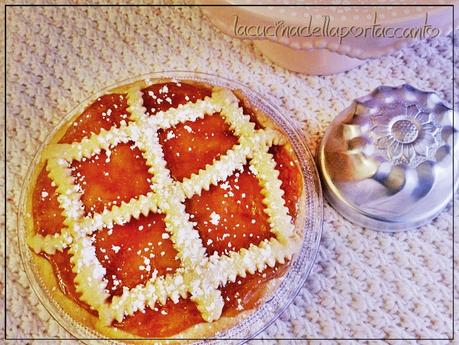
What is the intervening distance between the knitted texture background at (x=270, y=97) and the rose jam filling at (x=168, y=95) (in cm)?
9

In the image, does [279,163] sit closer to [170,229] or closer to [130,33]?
[170,229]

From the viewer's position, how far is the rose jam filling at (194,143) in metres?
0.88

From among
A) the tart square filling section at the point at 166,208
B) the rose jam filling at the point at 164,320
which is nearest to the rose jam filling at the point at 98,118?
the tart square filling section at the point at 166,208

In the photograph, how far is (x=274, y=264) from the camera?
838mm

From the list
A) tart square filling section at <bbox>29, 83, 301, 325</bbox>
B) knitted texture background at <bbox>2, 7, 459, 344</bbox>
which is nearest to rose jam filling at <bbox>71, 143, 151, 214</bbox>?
tart square filling section at <bbox>29, 83, 301, 325</bbox>

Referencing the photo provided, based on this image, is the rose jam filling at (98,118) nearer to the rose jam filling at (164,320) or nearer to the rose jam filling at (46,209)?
the rose jam filling at (46,209)

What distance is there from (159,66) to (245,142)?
229 millimetres

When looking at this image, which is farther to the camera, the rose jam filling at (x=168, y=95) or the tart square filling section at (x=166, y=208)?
the rose jam filling at (x=168, y=95)

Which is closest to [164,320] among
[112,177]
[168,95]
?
[112,177]

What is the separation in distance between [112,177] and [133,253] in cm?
11

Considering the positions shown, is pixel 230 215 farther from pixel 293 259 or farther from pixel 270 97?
pixel 270 97

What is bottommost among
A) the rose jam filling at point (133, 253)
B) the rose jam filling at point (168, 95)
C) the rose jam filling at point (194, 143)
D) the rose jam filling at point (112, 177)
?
the rose jam filling at point (133, 253)

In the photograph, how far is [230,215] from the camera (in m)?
0.85

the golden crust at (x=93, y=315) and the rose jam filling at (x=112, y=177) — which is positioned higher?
the rose jam filling at (x=112, y=177)
